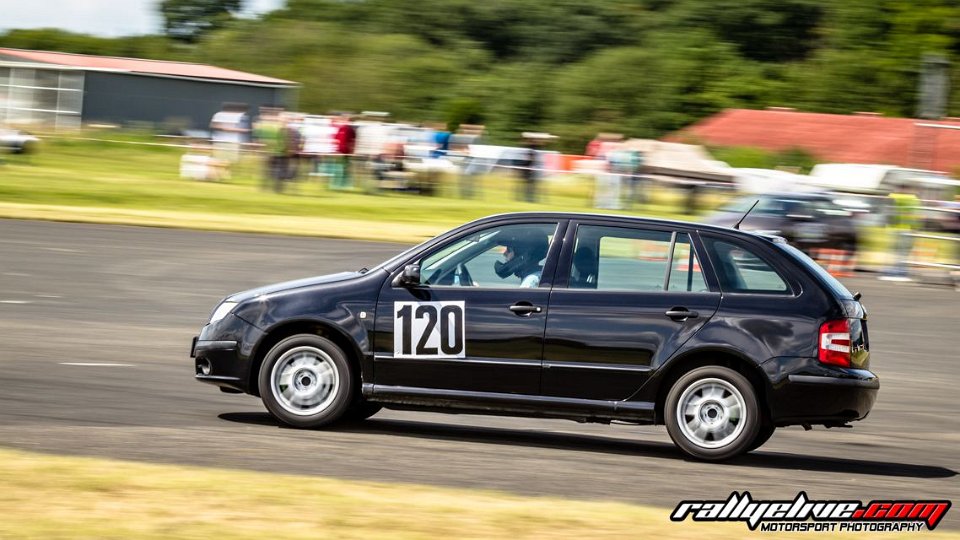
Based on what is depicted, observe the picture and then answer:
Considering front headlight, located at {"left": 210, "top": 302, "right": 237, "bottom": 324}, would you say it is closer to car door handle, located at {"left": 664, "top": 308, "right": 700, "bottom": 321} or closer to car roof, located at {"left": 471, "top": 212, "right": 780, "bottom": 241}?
car roof, located at {"left": 471, "top": 212, "right": 780, "bottom": 241}

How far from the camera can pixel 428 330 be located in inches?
344

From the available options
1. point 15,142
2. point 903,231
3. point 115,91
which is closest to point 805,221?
point 903,231

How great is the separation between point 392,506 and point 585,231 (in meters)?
2.74

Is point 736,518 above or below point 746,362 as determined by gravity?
below

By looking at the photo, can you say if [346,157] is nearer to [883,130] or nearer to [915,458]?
[915,458]

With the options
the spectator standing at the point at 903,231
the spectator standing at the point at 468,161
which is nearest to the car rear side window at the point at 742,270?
the spectator standing at the point at 903,231

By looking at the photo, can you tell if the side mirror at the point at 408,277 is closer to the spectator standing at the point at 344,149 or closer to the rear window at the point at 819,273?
the rear window at the point at 819,273

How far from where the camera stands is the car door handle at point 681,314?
8508mm

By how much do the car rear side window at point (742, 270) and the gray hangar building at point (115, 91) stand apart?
4483cm

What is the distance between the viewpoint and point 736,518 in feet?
22.8

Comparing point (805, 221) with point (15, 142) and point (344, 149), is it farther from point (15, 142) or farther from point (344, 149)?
point (15, 142)

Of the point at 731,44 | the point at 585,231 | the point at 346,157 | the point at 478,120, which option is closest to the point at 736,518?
the point at 585,231

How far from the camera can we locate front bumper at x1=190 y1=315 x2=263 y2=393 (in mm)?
8930

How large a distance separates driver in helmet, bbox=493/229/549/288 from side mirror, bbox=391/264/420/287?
51 cm
